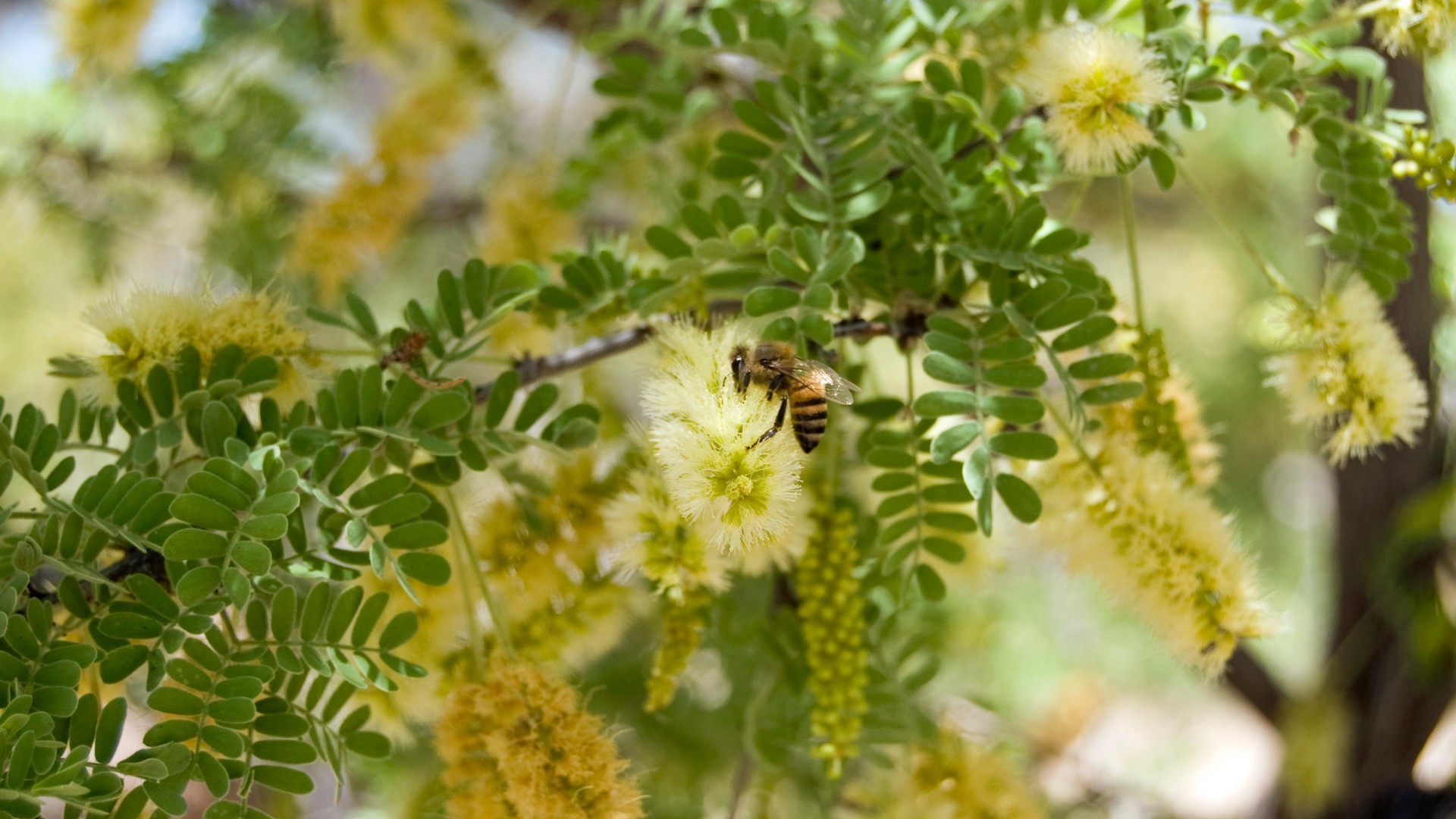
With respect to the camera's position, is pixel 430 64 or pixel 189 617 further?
pixel 430 64

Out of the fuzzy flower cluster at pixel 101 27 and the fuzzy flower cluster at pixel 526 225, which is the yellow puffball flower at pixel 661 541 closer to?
the fuzzy flower cluster at pixel 526 225

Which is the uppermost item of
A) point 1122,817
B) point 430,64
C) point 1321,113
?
point 430,64

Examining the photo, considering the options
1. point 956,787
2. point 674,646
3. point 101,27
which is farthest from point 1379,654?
point 101,27

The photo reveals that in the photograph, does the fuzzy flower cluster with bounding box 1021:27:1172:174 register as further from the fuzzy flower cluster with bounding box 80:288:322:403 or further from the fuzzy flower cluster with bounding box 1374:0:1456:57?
the fuzzy flower cluster with bounding box 80:288:322:403

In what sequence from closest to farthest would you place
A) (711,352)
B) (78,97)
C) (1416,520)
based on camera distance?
(711,352)
(1416,520)
(78,97)

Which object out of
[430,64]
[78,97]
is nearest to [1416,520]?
[430,64]

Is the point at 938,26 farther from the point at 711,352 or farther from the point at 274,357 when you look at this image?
the point at 274,357

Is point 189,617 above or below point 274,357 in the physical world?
below
